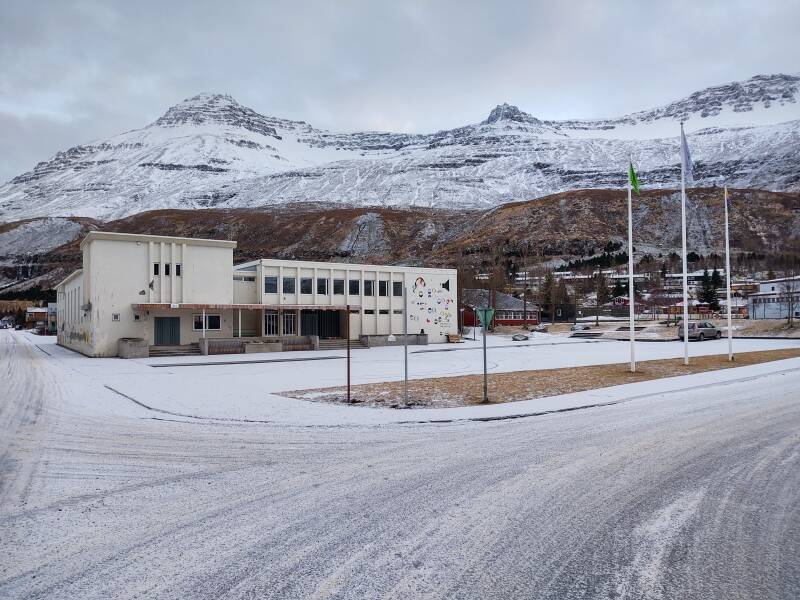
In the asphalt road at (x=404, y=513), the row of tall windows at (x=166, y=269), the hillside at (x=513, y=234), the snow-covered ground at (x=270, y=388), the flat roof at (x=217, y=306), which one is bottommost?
the snow-covered ground at (x=270, y=388)

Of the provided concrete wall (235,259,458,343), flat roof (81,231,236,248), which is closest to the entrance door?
flat roof (81,231,236,248)

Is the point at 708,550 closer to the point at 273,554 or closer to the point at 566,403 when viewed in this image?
the point at 273,554

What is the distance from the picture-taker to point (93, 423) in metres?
11.4

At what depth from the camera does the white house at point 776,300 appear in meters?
56.1

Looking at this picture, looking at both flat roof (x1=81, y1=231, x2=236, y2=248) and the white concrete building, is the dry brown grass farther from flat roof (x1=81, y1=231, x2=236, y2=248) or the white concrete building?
flat roof (x1=81, y1=231, x2=236, y2=248)

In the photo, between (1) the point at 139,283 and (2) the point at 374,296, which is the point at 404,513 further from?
(2) the point at 374,296

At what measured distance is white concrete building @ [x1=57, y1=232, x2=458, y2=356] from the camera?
36.6 metres

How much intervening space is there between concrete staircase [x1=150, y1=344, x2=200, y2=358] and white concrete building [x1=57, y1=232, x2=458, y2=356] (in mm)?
749

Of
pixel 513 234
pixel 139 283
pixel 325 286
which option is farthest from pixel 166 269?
pixel 513 234

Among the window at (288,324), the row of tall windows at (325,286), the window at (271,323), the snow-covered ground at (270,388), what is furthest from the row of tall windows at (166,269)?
the snow-covered ground at (270,388)

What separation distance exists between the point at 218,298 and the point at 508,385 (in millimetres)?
28393

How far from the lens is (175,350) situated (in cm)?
3647

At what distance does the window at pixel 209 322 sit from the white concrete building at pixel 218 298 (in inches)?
2.7

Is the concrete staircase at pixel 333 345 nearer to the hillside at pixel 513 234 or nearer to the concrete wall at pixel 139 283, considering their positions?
the concrete wall at pixel 139 283
